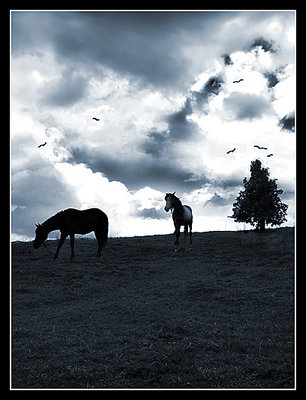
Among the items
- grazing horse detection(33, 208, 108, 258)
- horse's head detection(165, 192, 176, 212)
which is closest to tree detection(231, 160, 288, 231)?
horse's head detection(165, 192, 176, 212)

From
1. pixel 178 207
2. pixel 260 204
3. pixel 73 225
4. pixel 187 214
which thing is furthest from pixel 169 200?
pixel 260 204

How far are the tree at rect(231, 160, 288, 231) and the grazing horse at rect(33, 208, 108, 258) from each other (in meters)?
18.2

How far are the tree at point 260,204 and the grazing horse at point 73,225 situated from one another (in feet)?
59.6

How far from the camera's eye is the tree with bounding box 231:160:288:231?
38.2 meters

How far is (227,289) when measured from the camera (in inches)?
722

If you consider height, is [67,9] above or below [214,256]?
above

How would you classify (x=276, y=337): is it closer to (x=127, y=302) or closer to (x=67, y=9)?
(x=127, y=302)

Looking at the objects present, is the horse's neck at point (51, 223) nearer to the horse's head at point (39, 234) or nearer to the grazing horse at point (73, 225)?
the grazing horse at point (73, 225)

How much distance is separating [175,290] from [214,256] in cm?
927

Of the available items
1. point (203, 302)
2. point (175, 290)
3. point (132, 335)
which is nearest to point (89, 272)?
point (175, 290)

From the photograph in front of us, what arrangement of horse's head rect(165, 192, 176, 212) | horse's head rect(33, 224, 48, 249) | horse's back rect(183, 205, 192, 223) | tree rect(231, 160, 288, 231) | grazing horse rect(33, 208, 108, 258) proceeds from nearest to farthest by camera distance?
grazing horse rect(33, 208, 108, 258), horse's head rect(33, 224, 48, 249), horse's head rect(165, 192, 176, 212), horse's back rect(183, 205, 192, 223), tree rect(231, 160, 288, 231)

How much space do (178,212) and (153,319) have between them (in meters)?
16.3

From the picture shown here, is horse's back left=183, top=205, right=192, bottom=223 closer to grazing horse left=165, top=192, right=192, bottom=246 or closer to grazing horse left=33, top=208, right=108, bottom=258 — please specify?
grazing horse left=165, top=192, right=192, bottom=246

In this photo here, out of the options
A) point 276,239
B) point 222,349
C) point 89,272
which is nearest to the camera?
point 222,349
